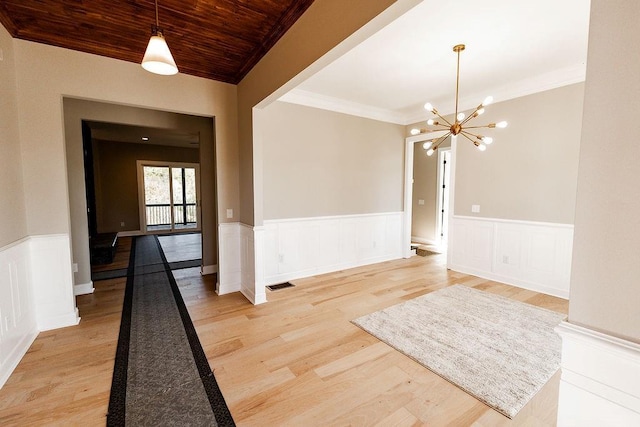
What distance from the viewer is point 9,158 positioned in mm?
2412

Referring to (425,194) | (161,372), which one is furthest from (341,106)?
(161,372)

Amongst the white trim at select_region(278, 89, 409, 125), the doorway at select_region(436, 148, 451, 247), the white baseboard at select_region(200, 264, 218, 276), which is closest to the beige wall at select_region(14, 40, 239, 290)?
the white trim at select_region(278, 89, 409, 125)

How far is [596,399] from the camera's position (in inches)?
33.5


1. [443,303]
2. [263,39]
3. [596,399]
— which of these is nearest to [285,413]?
[596,399]

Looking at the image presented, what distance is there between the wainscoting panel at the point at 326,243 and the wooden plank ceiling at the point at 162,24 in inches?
91.2

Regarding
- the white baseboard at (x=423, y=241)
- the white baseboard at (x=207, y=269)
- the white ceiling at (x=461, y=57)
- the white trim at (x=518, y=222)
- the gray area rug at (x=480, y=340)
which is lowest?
the gray area rug at (x=480, y=340)

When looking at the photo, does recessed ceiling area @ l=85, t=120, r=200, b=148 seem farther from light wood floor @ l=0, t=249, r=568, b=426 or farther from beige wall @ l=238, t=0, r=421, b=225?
light wood floor @ l=0, t=249, r=568, b=426

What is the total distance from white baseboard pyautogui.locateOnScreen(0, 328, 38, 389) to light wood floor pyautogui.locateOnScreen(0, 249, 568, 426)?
0.04 meters

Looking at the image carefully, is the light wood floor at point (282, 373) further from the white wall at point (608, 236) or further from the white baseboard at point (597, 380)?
the white wall at point (608, 236)

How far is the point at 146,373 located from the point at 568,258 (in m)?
4.81

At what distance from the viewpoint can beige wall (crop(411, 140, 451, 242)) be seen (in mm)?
7055

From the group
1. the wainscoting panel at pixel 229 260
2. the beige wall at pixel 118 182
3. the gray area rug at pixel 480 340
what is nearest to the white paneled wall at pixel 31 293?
the wainscoting panel at pixel 229 260

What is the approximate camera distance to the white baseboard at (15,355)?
2067mm

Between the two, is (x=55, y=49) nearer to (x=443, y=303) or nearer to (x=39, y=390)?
(x=39, y=390)
